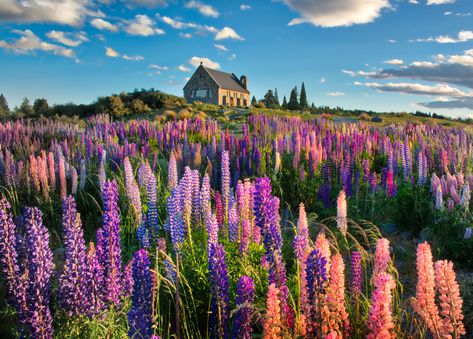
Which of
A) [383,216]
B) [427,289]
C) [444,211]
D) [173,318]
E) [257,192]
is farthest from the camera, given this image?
[383,216]

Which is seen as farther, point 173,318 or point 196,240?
point 196,240

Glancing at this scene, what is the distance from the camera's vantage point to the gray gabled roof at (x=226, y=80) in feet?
218

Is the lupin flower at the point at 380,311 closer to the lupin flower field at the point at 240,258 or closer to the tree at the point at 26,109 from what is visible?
the lupin flower field at the point at 240,258

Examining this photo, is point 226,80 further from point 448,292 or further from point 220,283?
point 448,292

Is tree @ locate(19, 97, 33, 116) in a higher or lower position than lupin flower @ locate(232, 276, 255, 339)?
higher

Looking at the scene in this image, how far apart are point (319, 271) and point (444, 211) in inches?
156

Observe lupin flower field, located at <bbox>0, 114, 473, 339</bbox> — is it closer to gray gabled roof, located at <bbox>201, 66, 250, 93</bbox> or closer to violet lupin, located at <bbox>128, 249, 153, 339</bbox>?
violet lupin, located at <bbox>128, 249, 153, 339</bbox>

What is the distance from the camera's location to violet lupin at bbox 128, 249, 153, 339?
225cm

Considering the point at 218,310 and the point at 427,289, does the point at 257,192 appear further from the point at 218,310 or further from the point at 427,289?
the point at 427,289

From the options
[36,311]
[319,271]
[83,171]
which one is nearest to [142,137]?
[83,171]

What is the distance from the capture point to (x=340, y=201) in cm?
400

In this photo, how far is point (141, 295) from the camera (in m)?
2.26

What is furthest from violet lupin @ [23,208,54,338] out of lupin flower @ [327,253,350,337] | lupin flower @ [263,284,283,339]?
lupin flower @ [327,253,350,337]

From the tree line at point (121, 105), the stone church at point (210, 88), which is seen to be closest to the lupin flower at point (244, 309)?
the tree line at point (121, 105)
